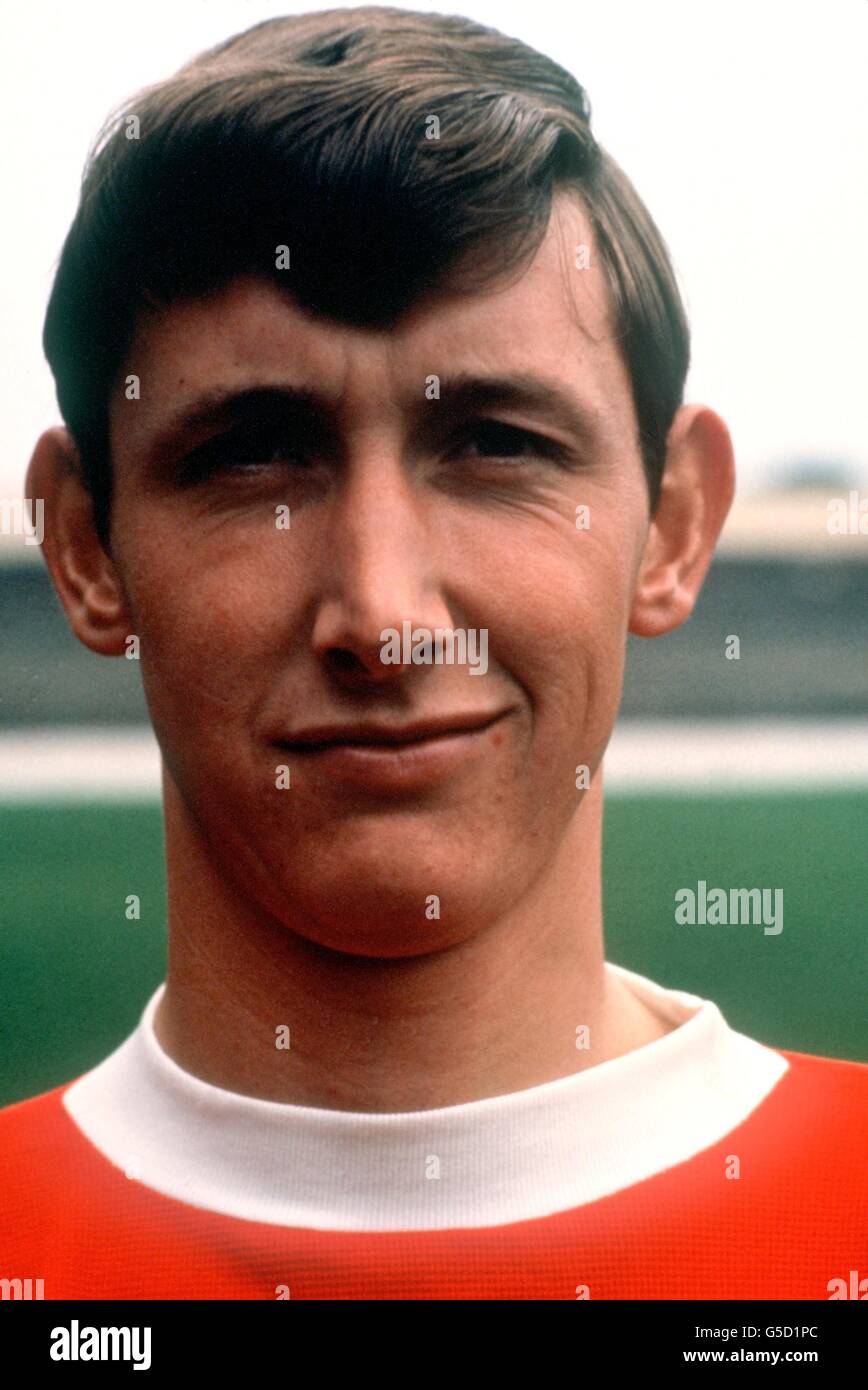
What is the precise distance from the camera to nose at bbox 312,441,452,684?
1628mm

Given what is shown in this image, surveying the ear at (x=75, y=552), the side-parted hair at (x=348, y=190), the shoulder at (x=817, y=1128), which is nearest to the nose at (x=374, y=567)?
the side-parted hair at (x=348, y=190)

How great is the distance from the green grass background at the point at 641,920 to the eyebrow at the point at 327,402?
55 centimetres

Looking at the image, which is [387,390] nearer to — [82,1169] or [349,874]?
[349,874]

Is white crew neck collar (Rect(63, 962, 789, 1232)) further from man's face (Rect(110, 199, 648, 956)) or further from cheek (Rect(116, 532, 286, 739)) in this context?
cheek (Rect(116, 532, 286, 739))

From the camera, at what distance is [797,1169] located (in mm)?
1840

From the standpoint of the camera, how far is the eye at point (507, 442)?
172 cm

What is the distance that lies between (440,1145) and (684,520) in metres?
0.71

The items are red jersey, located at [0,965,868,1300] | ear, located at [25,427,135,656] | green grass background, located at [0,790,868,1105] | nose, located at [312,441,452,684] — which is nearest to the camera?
nose, located at [312,441,452,684]

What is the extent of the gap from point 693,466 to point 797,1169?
2.49 feet

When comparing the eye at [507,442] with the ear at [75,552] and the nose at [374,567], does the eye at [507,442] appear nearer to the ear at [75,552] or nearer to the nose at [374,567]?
the nose at [374,567]

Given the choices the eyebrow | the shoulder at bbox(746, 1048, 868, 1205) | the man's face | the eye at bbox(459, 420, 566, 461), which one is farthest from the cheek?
the shoulder at bbox(746, 1048, 868, 1205)

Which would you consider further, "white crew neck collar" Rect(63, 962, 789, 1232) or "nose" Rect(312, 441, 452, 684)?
"white crew neck collar" Rect(63, 962, 789, 1232)

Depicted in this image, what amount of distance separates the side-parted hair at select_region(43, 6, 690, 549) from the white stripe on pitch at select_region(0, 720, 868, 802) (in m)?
0.34
